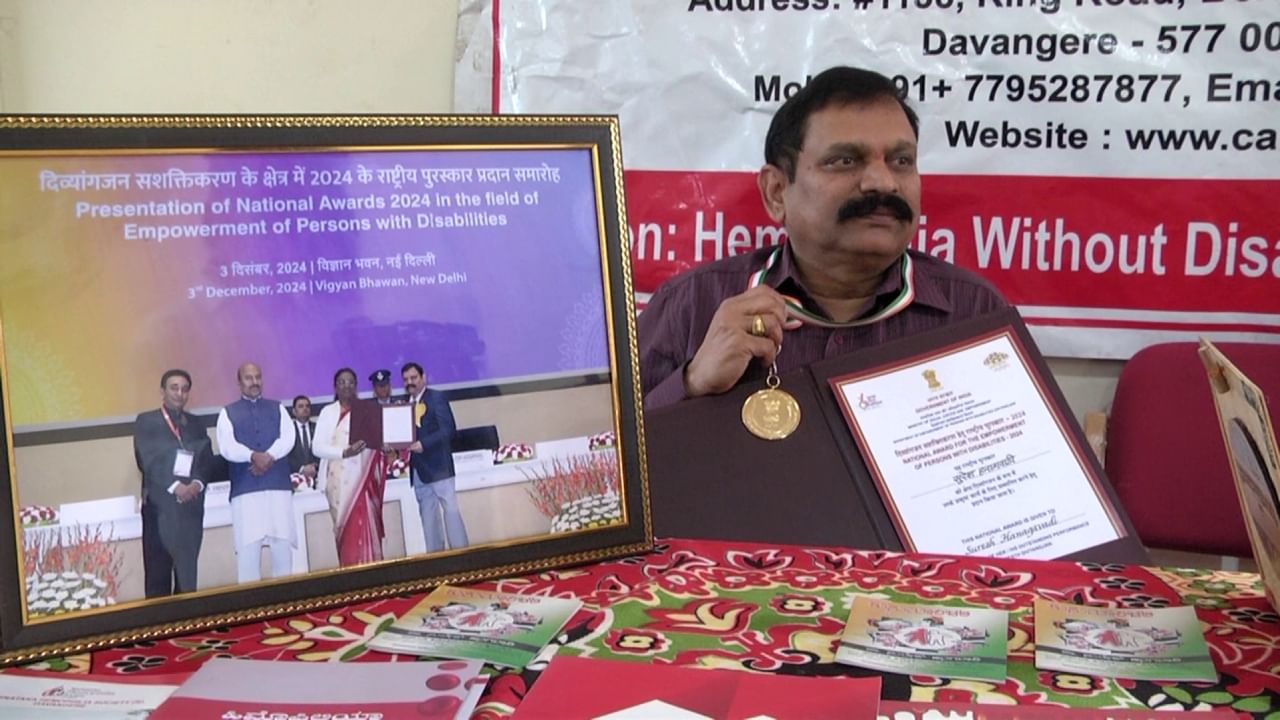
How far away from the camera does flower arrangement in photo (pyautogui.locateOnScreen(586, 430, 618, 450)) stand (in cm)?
81

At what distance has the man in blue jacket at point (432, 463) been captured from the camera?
0.76 metres

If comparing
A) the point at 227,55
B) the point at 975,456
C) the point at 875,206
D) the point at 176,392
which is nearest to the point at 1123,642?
the point at 975,456

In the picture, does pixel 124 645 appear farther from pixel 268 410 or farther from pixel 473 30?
pixel 473 30

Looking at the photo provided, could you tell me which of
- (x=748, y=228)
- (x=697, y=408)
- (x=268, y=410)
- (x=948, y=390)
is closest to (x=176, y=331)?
(x=268, y=410)

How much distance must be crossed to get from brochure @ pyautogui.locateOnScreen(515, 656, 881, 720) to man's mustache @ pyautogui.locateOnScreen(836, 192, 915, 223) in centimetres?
120

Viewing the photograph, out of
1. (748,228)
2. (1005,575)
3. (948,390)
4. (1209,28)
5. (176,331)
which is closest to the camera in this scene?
(176,331)

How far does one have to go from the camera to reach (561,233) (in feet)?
2.71

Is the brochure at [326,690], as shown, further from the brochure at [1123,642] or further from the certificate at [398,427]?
the brochure at [1123,642]

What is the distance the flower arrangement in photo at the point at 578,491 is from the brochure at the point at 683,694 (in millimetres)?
172

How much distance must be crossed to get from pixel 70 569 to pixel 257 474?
12 cm

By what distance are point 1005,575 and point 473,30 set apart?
1.61 m

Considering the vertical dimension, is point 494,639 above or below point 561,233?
below

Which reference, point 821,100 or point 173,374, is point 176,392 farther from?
point 821,100

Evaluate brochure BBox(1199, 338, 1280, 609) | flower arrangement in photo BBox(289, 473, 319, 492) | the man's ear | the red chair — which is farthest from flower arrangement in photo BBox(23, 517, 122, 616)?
the red chair
